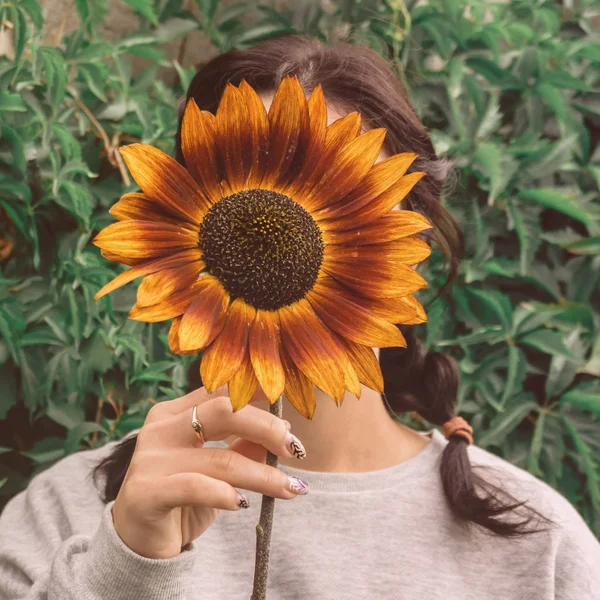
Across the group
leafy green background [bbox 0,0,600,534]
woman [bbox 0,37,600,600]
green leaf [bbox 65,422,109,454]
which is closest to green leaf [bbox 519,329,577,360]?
leafy green background [bbox 0,0,600,534]

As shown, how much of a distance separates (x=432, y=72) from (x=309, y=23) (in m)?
0.25

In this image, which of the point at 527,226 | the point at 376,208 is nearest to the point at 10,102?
the point at 376,208

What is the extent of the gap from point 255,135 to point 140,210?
0.08m

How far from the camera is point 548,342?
1.15 meters

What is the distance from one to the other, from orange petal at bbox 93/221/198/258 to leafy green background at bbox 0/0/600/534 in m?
0.60

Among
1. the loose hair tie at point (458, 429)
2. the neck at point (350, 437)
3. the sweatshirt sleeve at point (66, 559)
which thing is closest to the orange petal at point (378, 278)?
the sweatshirt sleeve at point (66, 559)

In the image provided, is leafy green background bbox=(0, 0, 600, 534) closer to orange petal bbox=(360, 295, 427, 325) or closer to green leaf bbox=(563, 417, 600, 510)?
green leaf bbox=(563, 417, 600, 510)

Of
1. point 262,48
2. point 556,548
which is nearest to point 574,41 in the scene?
point 262,48

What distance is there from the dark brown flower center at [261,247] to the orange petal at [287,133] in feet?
0.06

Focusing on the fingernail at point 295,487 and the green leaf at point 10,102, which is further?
the green leaf at point 10,102

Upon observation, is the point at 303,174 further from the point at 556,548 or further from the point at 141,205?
the point at 556,548

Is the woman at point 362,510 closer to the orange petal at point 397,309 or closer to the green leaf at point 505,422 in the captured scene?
Answer: the green leaf at point 505,422

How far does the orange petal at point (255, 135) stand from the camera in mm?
392

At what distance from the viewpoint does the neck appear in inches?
34.4
